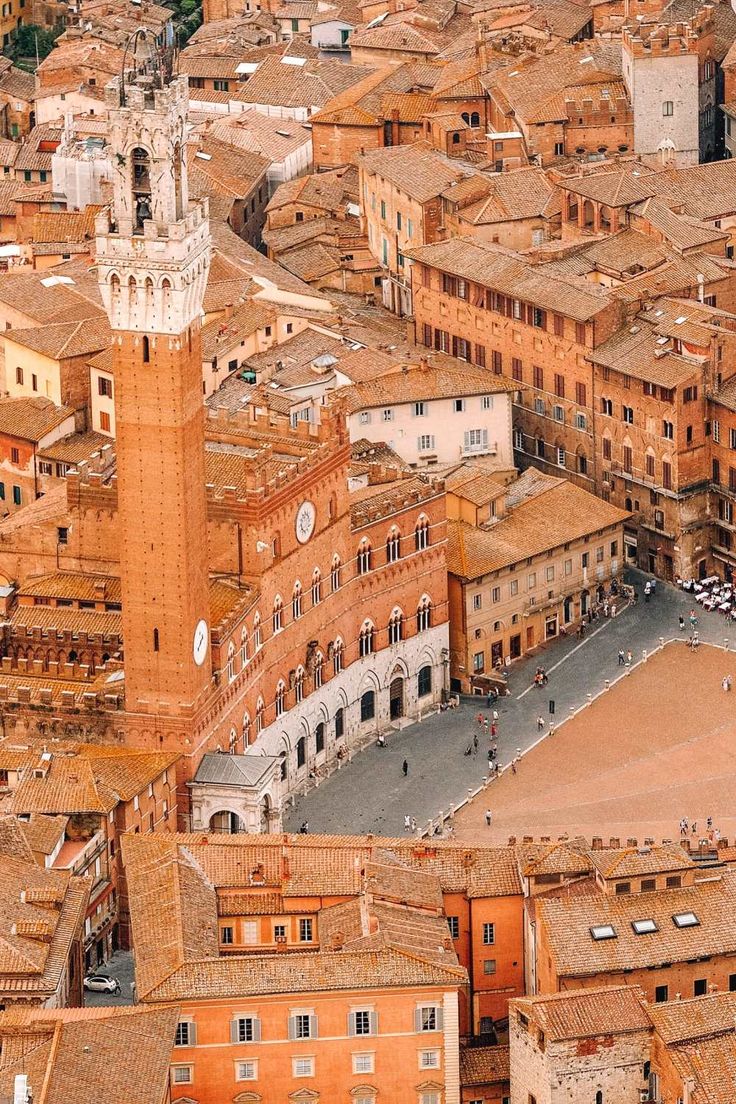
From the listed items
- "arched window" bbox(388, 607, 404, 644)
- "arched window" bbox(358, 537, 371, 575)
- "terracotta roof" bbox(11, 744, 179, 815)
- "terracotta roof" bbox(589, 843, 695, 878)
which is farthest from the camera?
"arched window" bbox(388, 607, 404, 644)

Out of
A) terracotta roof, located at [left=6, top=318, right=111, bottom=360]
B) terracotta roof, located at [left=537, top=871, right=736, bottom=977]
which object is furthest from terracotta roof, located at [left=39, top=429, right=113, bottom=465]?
terracotta roof, located at [left=537, top=871, right=736, bottom=977]

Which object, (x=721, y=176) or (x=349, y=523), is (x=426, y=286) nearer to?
(x=721, y=176)

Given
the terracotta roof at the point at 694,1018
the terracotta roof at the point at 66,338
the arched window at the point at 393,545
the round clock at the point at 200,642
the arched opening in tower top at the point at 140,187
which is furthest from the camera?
the terracotta roof at the point at 66,338

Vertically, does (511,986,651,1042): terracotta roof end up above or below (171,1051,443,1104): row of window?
above

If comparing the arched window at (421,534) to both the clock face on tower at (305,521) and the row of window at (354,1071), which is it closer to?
the clock face on tower at (305,521)

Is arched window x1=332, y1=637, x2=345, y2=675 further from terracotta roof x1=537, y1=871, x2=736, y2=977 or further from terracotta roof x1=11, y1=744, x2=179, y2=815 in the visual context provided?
terracotta roof x1=537, y1=871, x2=736, y2=977

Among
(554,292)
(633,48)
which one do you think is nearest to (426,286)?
(554,292)

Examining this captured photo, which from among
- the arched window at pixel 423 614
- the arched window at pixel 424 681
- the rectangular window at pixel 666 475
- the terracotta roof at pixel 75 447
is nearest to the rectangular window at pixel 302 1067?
the arched window at pixel 424 681
